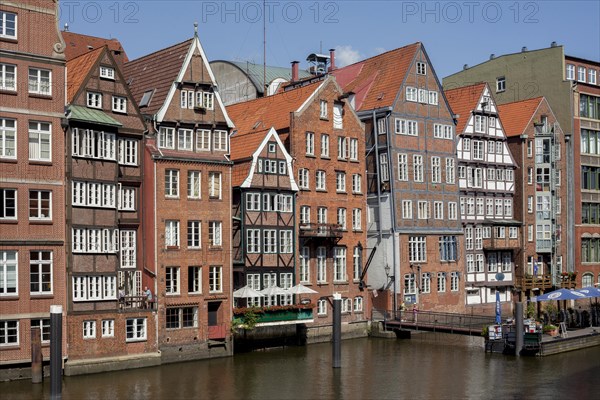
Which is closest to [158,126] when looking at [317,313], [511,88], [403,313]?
[317,313]

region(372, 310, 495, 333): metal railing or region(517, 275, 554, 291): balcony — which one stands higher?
region(517, 275, 554, 291): balcony

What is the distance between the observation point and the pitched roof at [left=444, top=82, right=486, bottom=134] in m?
70.9

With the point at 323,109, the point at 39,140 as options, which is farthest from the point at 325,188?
the point at 39,140

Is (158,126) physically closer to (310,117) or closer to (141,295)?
(141,295)

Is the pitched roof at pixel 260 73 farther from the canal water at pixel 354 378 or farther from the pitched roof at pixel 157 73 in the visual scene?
the canal water at pixel 354 378

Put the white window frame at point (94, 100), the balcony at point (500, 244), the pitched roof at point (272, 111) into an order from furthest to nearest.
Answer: the balcony at point (500, 244) → the pitched roof at point (272, 111) → the white window frame at point (94, 100)

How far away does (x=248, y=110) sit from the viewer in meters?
65.9

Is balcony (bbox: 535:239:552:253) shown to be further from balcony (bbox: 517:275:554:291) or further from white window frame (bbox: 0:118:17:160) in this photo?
white window frame (bbox: 0:118:17:160)

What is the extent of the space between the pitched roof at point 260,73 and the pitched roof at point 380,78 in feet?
28.2

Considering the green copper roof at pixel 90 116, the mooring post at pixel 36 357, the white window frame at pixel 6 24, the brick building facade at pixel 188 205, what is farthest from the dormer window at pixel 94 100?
the mooring post at pixel 36 357

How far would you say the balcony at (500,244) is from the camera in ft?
235

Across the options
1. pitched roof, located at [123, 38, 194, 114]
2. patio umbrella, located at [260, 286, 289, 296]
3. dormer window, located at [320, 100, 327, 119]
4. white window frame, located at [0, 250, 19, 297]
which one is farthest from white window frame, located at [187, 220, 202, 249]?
dormer window, located at [320, 100, 327, 119]

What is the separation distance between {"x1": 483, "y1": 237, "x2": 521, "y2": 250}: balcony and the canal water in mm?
17201

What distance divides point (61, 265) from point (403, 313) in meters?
27.0
